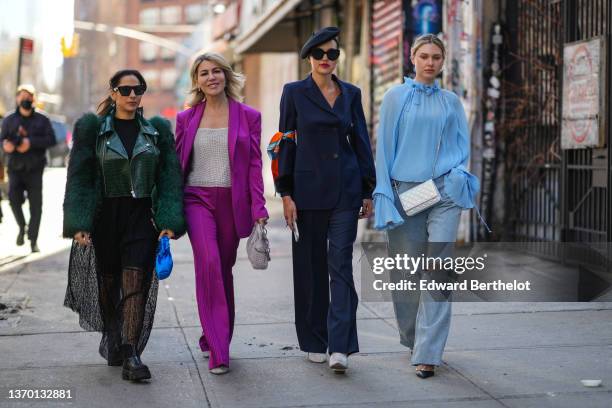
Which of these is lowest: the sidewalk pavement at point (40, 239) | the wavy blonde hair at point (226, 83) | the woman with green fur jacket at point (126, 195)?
the sidewalk pavement at point (40, 239)

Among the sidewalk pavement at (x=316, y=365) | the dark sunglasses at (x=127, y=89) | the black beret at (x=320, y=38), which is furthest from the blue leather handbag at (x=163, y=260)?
the black beret at (x=320, y=38)

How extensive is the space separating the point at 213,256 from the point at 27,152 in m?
7.20

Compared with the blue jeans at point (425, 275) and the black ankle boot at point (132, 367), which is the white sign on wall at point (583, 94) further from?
the black ankle boot at point (132, 367)

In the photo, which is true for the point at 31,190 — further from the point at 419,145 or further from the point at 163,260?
the point at 419,145

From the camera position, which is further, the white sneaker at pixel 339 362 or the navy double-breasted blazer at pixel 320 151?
the navy double-breasted blazer at pixel 320 151

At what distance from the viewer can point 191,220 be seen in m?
6.36

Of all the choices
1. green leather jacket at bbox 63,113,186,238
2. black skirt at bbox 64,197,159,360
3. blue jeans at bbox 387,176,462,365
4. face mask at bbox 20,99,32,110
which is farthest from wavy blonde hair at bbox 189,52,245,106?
face mask at bbox 20,99,32,110

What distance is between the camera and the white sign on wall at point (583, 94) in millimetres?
10086

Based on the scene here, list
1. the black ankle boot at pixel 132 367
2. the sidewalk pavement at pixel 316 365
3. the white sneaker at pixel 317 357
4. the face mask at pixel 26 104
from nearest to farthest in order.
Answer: the sidewalk pavement at pixel 316 365, the black ankle boot at pixel 132 367, the white sneaker at pixel 317 357, the face mask at pixel 26 104

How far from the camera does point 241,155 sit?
21.0ft

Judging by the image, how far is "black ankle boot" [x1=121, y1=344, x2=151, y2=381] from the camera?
5.96m

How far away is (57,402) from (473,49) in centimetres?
798

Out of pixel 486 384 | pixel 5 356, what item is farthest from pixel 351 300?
pixel 5 356

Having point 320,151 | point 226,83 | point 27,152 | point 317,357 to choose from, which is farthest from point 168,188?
point 27,152
